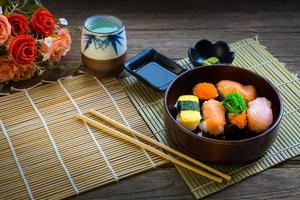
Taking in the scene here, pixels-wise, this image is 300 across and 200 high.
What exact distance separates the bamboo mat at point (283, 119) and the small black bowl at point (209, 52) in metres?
0.05

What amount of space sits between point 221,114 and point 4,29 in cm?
57

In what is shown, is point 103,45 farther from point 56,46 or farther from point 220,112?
point 220,112

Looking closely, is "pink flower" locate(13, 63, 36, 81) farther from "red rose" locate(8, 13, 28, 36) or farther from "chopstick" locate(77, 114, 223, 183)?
"chopstick" locate(77, 114, 223, 183)

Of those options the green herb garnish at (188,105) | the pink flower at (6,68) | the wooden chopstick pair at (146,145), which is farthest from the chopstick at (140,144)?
the pink flower at (6,68)

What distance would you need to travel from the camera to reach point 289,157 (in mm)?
1116

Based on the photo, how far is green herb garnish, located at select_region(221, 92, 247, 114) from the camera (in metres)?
1.09

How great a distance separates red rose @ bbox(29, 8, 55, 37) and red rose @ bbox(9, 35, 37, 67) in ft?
0.17

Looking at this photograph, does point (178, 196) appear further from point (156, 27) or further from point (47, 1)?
point (47, 1)

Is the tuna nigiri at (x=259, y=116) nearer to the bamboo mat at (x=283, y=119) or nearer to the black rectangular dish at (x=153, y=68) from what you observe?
the bamboo mat at (x=283, y=119)

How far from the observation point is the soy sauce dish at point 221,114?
1.03 m

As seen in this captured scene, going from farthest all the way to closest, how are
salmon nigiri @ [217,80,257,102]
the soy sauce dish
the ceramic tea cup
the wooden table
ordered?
the wooden table, the ceramic tea cup, salmon nigiri @ [217,80,257,102], the soy sauce dish

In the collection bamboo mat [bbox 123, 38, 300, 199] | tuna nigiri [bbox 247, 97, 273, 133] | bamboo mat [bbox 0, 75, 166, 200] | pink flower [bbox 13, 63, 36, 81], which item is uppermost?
tuna nigiri [bbox 247, 97, 273, 133]

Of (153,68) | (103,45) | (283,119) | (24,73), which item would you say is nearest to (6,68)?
(24,73)

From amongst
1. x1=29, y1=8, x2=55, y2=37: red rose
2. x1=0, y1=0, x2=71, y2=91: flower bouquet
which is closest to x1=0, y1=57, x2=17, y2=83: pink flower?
x1=0, y1=0, x2=71, y2=91: flower bouquet
